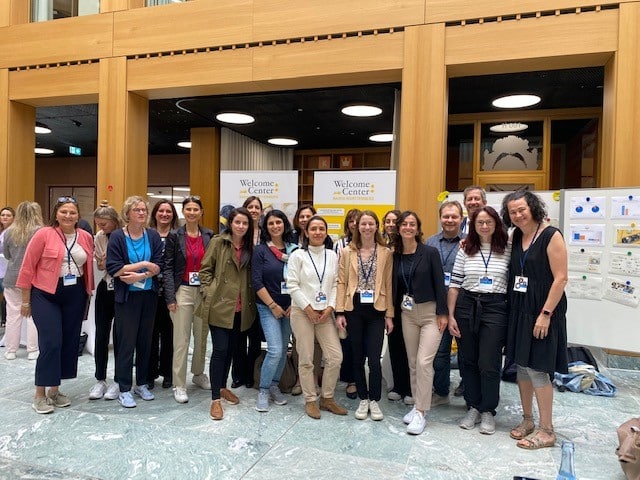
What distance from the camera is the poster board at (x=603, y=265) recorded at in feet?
13.1

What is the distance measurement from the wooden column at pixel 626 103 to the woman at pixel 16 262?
573 centimetres

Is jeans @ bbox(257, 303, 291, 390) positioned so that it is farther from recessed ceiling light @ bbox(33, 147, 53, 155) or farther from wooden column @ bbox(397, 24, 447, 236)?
recessed ceiling light @ bbox(33, 147, 53, 155)

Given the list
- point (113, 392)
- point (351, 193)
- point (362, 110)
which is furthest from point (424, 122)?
point (113, 392)

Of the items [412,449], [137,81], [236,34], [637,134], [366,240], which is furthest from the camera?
[137,81]

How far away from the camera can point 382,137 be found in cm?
1027

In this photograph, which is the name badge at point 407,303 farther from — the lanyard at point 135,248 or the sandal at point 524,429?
the lanyard at point 135,248

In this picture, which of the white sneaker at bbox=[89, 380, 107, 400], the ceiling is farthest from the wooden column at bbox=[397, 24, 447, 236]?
the white sneaker at bbox=[89, 380, 107, 400]

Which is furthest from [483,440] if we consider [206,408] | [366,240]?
[206,408]

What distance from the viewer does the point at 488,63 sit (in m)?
5.21

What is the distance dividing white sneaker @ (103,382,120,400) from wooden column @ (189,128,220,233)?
6.63m

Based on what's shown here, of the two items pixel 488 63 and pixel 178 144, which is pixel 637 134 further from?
pixel 178 144

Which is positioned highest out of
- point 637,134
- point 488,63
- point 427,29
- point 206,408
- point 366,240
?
point 427,29

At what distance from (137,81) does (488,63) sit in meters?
4.82

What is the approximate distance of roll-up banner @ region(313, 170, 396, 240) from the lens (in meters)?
5.14
